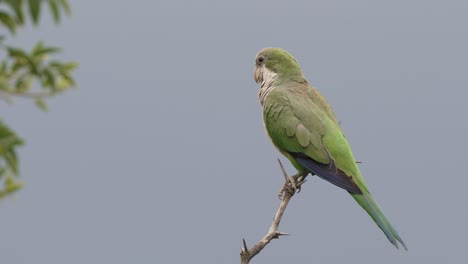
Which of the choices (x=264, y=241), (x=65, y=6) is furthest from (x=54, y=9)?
(x=264, y=241)

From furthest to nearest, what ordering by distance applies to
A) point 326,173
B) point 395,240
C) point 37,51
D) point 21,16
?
point 326,173 < point 395,240 < point 37,51 < point 21,16

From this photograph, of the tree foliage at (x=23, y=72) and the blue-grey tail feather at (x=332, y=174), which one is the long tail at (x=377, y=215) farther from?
the tree foliage at (x=23, y=72)

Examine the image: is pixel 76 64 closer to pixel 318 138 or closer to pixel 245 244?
pixel 245 244

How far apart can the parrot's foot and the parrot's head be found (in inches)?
56.6

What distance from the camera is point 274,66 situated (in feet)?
27.2

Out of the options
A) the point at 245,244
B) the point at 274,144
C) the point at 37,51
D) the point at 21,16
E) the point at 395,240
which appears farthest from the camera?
the point at 274,144

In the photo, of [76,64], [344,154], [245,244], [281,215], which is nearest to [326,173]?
[344,154]

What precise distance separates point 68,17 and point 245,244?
121 inches

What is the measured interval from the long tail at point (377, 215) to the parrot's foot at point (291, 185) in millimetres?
564

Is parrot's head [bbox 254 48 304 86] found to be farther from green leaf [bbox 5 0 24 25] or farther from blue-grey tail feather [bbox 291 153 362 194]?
green leaf [bbox 5 0 24 25]

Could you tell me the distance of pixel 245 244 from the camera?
209 inches

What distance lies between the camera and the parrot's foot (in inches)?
257

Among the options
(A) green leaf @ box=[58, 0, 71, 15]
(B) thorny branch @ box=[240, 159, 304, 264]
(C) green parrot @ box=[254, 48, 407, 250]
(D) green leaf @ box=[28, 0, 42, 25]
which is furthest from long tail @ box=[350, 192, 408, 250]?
(D) green leaf @ box=[28, 0, 42, 25]

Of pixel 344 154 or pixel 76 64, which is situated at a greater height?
pixel 344 154
